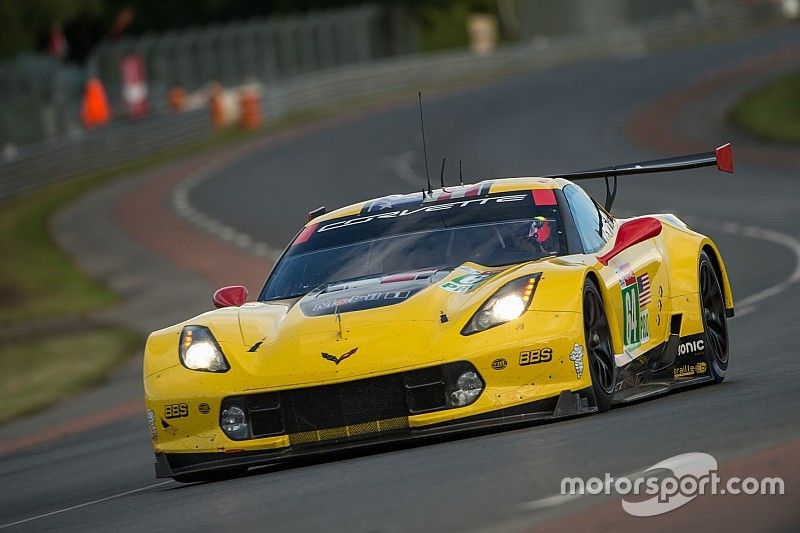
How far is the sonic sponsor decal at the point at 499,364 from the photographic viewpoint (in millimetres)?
7883

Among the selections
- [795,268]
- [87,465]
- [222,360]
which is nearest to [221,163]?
[795,268]

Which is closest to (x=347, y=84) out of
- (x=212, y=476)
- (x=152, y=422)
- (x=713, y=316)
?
(x=713, y=316)

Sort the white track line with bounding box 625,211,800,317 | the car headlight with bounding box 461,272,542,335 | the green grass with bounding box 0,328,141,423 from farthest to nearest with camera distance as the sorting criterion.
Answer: the green grass with bounding box 0,328,141,423
the white track line with bounding box 625,211,800,317
the car headlight with bounding box 461,272,542,335

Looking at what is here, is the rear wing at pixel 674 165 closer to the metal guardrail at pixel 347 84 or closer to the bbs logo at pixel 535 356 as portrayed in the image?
the bbs logo at pixel 535 356

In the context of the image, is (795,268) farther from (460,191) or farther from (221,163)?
(221,163)

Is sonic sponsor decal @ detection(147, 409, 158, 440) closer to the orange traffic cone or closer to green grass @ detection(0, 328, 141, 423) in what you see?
green grass @ detection(0, 328, 141, 423)

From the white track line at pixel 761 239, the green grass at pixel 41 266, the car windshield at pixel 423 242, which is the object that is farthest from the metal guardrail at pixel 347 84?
the car windshield at pixel 423 242

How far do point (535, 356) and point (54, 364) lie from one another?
12.4 meters

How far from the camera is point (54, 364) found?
1948cm

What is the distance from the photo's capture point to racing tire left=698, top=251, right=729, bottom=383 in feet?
32.4

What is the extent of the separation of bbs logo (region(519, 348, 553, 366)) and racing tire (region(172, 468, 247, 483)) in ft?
5.22

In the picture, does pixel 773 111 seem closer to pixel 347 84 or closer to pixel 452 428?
pixel 347 84

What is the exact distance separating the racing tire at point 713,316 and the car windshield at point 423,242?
1218 mm

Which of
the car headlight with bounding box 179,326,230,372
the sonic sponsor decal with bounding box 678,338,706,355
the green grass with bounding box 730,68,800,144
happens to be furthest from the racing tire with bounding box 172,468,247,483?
the green grass with bounding box 730,68,800,144
